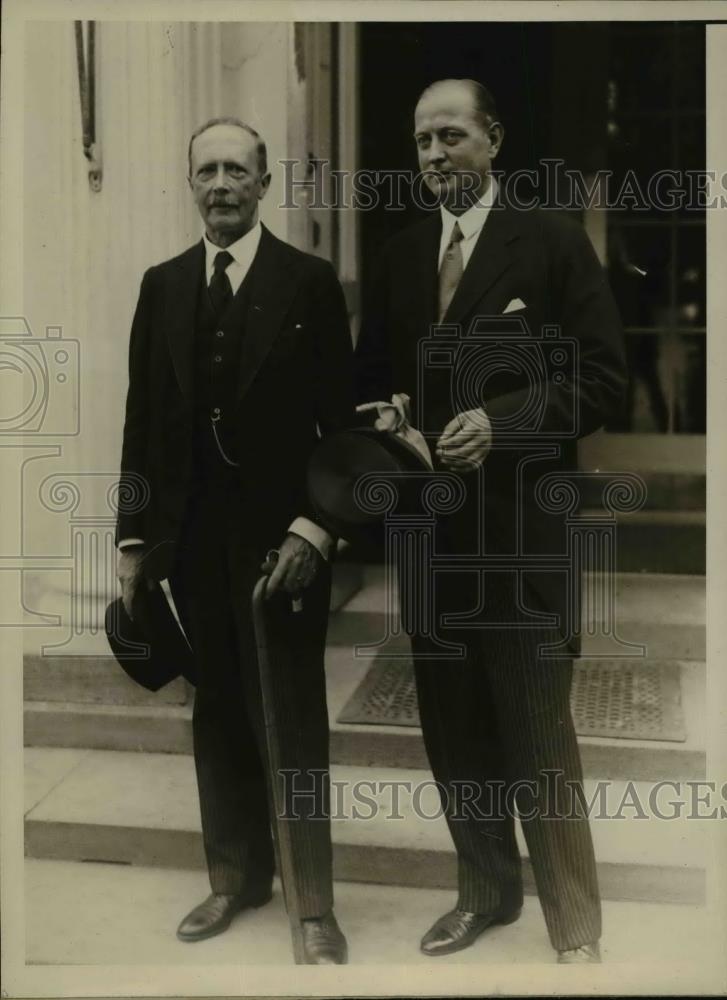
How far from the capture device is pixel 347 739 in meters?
3.74

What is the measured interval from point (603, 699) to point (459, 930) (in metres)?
0.89

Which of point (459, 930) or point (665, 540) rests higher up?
point (665, 540)

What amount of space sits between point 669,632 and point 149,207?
81.6 inches

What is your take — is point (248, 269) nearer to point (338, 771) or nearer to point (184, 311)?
point (184, 311)

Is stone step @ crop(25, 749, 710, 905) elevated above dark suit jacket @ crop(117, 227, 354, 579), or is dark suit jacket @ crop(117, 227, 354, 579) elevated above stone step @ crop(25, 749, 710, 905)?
dark suit jacket @ crop(117, 227, 354, 579)

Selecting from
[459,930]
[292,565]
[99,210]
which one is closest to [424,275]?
[292,565]

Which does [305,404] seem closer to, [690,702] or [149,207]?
[149,207]

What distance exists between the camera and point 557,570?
10.9 ft

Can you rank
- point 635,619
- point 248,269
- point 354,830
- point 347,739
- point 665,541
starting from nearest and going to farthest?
point 248,269
point 354,830
point 347,739
point 635,619
point 665,541

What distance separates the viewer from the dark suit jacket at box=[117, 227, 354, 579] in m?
3.28

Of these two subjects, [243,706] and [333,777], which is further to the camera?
[333,777]

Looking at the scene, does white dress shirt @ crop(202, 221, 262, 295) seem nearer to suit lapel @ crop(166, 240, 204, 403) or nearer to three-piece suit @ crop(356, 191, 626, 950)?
suit lapel @ crop(166, 240, 204, 403)

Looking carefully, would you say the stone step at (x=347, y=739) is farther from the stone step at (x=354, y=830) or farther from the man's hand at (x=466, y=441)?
the man's hand at (x=466, y=441)

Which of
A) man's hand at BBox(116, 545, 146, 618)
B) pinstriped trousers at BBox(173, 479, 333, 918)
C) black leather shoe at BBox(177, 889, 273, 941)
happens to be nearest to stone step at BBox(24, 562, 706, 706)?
man's hand at BBox(116, 545, 146, 618)
